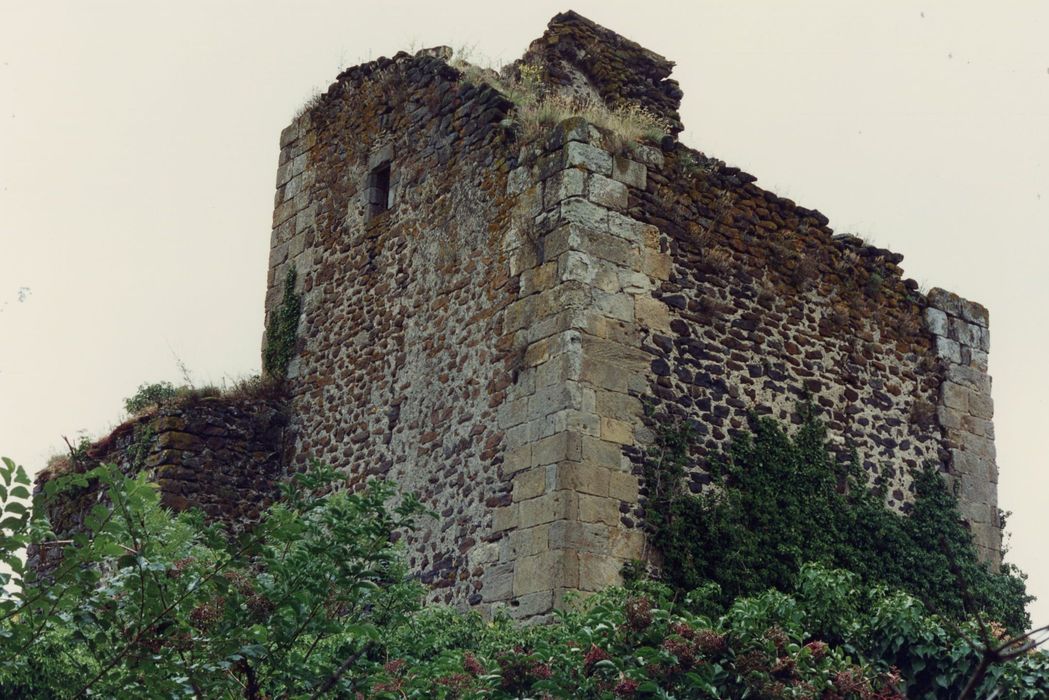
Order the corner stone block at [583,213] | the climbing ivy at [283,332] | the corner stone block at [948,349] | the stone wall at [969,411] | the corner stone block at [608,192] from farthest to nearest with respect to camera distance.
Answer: the climbing ivy at [283,332] < the corner stone block at [948,349] < the stone wall at [969,411] < the corner stone block at [608,192] < the corner stone block at [583,213]

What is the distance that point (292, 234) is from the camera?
14852mm

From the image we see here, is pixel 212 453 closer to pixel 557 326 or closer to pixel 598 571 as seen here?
pixel 557 326

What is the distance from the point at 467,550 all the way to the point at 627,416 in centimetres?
150

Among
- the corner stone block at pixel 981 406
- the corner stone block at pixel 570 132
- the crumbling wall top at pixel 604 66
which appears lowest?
the corner stone block at pixel 981 406

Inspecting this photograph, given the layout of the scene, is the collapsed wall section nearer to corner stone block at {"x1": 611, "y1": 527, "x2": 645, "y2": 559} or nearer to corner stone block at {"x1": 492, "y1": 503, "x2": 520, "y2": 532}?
corner stone block at {"x1": 611, "y1": 527, "x2": 645, "y2": 559}

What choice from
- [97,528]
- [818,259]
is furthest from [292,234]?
[97,528]

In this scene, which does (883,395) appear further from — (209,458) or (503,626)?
(209,458)

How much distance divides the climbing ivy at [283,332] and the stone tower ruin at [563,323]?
7 cm

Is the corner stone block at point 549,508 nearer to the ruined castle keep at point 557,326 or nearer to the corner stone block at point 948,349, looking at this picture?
the ruined castle keep at point 557,326

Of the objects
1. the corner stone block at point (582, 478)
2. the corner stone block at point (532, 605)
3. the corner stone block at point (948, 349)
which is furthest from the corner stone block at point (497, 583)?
the corner stone block at point (948, 349)

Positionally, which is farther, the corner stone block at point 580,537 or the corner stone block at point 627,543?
the corner stone block at point 627,543

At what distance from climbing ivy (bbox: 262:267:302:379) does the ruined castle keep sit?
1.8 inches

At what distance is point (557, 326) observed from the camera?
35.8 ft

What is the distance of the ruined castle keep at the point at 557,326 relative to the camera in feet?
35.5
